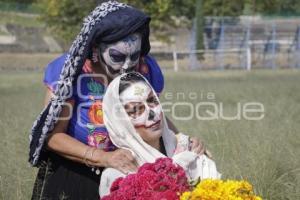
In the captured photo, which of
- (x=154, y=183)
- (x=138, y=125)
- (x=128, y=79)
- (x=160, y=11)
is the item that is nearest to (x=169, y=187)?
(x=154, y=183)

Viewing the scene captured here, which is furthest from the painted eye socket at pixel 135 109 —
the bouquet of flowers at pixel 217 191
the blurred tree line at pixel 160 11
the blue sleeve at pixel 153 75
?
the blurred tree line at pixel 160 11

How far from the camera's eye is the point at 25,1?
194ft

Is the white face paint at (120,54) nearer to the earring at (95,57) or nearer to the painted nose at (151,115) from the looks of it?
the earring at (95,57)

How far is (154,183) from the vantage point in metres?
2.93

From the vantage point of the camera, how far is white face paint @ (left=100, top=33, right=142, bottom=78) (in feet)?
11.4

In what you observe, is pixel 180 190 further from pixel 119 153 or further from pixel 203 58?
pixel 203 58

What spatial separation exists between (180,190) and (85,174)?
0.84m

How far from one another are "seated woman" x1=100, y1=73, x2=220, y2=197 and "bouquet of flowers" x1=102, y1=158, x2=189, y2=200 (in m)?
0.23

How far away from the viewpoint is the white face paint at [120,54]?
3.47m

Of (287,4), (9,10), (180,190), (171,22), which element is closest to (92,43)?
(180,190)

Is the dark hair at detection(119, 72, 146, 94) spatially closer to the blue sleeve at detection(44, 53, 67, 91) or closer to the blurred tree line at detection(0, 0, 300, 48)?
the blue sleeve at detection(44, 53, 67, 91)

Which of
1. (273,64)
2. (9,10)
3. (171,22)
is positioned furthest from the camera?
(9,10)

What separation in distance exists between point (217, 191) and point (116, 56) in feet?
3.10

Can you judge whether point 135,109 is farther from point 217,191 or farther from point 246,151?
point 246,151
